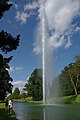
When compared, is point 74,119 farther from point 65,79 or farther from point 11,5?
point 65,79

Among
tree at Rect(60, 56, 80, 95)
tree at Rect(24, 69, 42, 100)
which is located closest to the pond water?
tree at Rect(60, 56, 80, 95)

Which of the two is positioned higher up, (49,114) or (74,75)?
(74,75)

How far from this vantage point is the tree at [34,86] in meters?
156

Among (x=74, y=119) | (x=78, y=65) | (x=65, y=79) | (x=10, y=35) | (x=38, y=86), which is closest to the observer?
(x=10, y=35)

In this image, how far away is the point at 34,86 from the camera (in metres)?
157

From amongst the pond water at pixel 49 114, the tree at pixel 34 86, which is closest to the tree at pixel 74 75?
the tree at pixel 34 86

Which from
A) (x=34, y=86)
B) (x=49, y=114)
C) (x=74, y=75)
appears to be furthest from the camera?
(x=34, y=86)

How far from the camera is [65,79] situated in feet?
478

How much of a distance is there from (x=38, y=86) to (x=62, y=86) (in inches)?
508

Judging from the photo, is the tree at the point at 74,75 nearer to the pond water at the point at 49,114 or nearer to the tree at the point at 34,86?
the tree at the point at 34,86

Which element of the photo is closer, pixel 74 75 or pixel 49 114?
pixel 49 114

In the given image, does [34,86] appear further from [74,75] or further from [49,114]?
[49,114]

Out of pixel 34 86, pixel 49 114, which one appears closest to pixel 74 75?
pixel 34 86

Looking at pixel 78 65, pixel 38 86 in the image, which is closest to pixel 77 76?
pixel 78 65
